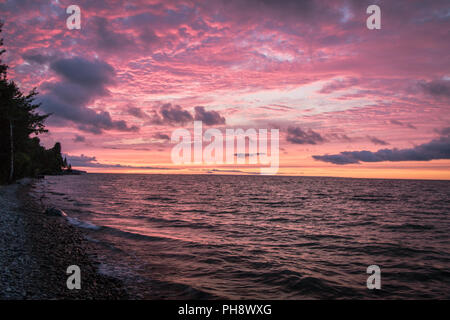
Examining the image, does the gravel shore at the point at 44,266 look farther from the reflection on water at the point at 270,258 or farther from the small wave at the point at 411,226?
the small wave at the point at 411,226

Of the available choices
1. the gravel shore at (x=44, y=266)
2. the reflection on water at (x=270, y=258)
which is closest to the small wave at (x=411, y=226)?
the reflection on water at (x=270, y=258)

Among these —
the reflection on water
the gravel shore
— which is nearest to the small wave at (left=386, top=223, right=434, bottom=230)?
the reflection on water

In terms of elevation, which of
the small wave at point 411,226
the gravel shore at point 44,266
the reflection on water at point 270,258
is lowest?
the small wave at point 411,226

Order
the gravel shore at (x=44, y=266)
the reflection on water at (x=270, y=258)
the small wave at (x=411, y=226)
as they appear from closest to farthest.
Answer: the gravel shore at (x=44, y=266)
the reflection on water at (x=270, y=258)
the small wave at (x=411, y=226)

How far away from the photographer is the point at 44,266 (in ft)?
33.5

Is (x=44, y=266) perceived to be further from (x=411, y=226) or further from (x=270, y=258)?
(x=411, y=226)

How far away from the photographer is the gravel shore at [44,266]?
26.6 feet

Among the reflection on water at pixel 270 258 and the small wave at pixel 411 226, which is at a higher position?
the reflection on water at pixel 270 258

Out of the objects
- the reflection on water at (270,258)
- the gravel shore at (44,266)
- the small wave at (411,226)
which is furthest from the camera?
the small wave at (411,226)

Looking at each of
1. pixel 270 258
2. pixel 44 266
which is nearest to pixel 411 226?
pixel 270 258

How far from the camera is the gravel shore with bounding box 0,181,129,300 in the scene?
26.6 ft

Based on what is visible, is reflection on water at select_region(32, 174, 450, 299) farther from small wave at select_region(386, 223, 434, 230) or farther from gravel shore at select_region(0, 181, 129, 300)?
gravel shore at select_region(0, 181, 129, 300)
